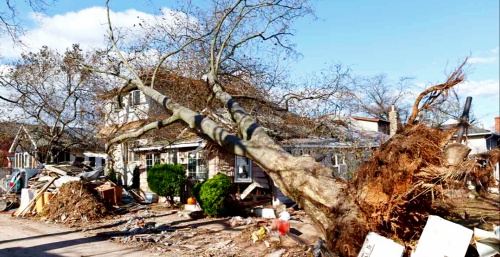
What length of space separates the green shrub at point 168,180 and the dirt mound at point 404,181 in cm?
1015

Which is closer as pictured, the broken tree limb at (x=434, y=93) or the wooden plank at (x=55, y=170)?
the broken tree limb at (x=434, y=93)

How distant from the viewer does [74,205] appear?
44.2 feet

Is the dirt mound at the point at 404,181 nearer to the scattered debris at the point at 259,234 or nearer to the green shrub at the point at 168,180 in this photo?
the scattered debris at the point at 259,234

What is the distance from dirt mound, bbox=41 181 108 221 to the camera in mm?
13155

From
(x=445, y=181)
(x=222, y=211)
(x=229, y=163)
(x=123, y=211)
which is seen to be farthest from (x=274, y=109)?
(x=445, y=181)

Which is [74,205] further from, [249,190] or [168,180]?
[249,190]

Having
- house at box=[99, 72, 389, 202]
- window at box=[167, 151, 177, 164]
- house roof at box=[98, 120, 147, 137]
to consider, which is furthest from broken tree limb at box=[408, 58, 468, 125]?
house roof at box=[98, 120, 147, 137]

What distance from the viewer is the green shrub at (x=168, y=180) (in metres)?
15.3

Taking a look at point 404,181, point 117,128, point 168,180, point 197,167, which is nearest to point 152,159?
point 117,128

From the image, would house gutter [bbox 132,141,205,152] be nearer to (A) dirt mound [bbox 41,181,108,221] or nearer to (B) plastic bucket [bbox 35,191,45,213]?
(A) dirt mound [bbox 41,181,108,221]

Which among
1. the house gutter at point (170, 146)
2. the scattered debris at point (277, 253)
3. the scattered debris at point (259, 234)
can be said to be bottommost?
the scattered debris at point (277, 253)

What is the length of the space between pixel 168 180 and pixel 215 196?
3.10m

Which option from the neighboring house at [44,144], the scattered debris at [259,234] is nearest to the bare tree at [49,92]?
the neighboring house at [44,144]

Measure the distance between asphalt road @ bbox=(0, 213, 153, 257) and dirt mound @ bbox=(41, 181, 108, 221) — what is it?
0.86m
